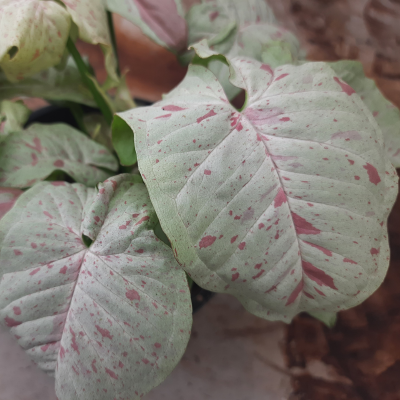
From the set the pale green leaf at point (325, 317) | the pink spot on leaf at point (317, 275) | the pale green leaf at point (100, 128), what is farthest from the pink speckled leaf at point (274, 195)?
the pale green leaf at point (100, 128)

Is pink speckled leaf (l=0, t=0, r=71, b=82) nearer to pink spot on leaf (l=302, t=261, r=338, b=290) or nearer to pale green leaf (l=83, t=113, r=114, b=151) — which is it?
pale green leaf (l=83, t=113, r=114, b=151)

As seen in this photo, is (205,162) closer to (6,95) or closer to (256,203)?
(256,203)

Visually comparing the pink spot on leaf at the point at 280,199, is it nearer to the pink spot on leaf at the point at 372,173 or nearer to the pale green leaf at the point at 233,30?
the pink spot on leaf at the point at 372,173

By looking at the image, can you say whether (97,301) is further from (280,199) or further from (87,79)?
(87,79)

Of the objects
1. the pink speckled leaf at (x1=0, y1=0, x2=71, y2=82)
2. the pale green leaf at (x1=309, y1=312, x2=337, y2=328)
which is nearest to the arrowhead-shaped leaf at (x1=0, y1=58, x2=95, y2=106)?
the pink speckled leaf at (x1=0, y1=0, x2=71, y2=82)

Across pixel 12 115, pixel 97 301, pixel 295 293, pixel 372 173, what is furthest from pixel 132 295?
pixel 12 115

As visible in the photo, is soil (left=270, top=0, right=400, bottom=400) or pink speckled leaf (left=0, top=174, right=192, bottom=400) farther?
soil (left=270, top=0, right=400, bottom=400)
